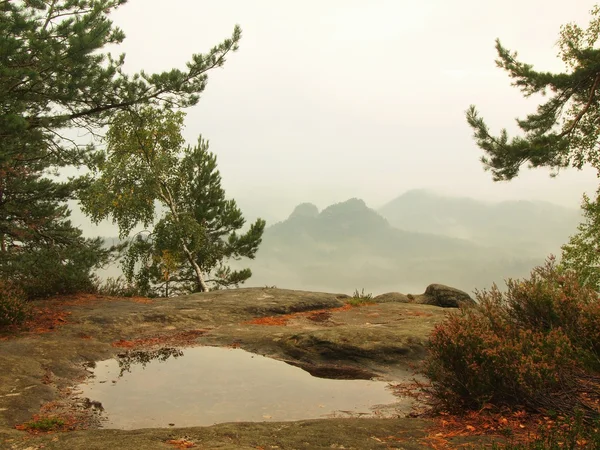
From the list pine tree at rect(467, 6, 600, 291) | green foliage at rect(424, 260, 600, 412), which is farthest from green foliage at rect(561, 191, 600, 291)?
green foliage at rect(424, 260, 600, 412)

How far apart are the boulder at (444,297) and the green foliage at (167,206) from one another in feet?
40.3

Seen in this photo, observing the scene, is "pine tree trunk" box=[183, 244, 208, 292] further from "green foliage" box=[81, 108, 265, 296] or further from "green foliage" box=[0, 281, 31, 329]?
"green foliage" box=[0, 281, 31, 329]

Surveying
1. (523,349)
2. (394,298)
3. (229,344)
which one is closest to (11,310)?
(229,344)

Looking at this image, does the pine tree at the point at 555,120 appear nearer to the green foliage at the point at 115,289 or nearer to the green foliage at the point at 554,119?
the green foliage at the point at 554,119

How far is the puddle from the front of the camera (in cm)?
580

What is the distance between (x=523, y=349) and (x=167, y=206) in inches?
884

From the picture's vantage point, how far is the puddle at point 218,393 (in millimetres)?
5797

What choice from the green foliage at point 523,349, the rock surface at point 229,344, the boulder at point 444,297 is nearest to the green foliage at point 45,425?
the rock surface at point 229,344

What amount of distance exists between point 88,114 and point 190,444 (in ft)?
44.9

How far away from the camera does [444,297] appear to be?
21.1 m

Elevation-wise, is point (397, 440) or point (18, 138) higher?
point (18, 138)

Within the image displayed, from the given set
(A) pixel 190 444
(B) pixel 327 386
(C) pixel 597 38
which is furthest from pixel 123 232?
(C) pixel 597 38

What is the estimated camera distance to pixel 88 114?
48.6 feet

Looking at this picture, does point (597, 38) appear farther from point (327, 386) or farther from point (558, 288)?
point (327, 386)
